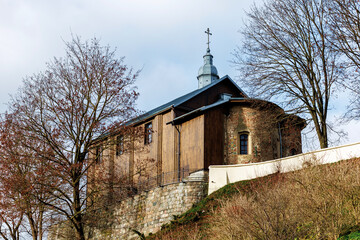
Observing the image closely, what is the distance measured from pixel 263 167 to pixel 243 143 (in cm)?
393

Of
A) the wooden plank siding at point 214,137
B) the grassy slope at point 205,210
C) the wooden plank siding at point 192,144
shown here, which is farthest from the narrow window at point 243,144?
the grassy slope at point 205,210

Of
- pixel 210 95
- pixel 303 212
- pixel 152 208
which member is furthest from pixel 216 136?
pixel 303 212

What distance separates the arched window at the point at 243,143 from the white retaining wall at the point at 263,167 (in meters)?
2.97

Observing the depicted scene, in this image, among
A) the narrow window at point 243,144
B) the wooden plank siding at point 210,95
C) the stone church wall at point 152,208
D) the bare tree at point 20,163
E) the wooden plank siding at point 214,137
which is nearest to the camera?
the bare tree at point 20,163

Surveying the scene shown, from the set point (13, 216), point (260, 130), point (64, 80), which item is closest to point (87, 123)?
point (64, 80)

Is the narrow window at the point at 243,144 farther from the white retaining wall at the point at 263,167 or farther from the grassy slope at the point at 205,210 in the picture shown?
the grassy slope at the point at 205,210

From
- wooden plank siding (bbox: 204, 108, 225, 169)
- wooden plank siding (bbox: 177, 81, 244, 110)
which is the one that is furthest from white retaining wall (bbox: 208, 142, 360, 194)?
wooden plank siding (bbox: 177, 81, 244, 110)

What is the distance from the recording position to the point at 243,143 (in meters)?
26.0

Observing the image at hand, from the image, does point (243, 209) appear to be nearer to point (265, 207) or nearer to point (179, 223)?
point (265, 207)

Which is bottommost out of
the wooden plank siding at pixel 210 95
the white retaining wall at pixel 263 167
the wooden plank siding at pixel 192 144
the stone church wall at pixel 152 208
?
the stone church wall at pixel 152 208

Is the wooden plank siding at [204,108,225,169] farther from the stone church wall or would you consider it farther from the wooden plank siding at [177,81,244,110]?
the wooden plank siding at [177,81,244,110]

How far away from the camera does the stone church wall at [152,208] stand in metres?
22.4

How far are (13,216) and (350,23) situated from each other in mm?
15902

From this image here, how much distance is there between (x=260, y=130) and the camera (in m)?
25.7
